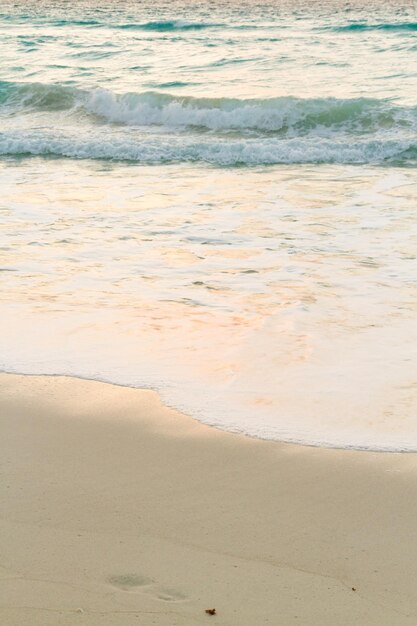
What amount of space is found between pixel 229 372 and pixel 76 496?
1.43 meters

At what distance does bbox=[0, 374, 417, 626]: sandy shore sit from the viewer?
292 centimetres

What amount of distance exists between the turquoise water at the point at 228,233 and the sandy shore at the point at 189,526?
1.09ft

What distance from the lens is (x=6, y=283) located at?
6.34 metres

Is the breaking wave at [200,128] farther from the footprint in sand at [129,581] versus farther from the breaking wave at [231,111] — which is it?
the footprint in sand at [129,581]

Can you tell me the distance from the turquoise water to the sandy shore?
0.33m

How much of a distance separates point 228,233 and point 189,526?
464 cm

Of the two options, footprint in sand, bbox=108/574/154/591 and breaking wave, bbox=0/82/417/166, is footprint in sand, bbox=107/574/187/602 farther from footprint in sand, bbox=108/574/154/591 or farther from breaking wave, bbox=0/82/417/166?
breaking wave, bbox=0/82/417/166

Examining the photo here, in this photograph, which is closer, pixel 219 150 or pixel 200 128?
pixel 219 150

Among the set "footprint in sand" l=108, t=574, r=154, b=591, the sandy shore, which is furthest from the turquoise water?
"footprint in sand" l=108, t=574, r=154, b=591

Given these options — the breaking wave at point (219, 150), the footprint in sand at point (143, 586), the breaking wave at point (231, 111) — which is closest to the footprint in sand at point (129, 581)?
the footprint in sand at point (143, 586)

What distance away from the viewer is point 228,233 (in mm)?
7750

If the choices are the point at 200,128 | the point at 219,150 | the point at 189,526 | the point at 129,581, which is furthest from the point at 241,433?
the point at 200,128

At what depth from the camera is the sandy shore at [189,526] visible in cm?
292

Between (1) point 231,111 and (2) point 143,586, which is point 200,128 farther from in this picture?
(2) point 143,586
